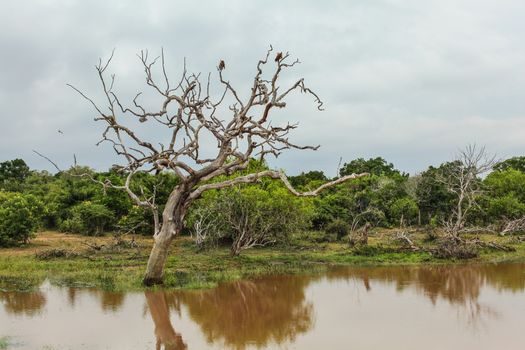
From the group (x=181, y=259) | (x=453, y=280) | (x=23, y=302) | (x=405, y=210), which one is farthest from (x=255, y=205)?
(x=405, y=210)

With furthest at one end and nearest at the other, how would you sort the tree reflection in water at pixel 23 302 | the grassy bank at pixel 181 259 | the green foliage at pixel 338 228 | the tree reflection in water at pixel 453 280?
the green foliage at pixel 338 228 → the grassy bank at pixel 181 259 → the tree reflection in water at pixel 453 280 → the tree reflection in water at pixel 23 302

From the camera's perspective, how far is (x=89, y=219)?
2766 centimetres

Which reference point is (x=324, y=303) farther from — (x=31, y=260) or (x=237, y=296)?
(x=31, y=260)

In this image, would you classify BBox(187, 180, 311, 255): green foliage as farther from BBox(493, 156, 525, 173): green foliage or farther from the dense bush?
BBox(493, 156, 525, 173): green foliage

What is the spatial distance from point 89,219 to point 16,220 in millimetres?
5168

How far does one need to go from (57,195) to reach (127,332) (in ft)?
74.2

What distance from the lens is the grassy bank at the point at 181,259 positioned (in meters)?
16.4

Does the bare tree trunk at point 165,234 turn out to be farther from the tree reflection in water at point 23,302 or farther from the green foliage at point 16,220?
the green foliage at point 16,220

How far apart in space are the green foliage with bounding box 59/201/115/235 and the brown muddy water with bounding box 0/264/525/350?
12029mm

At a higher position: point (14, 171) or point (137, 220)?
point (14, 171)

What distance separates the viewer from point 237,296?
575 inches

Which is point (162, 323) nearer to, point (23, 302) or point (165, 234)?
point (165, 234)

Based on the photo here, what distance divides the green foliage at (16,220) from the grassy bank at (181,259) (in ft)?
1.82

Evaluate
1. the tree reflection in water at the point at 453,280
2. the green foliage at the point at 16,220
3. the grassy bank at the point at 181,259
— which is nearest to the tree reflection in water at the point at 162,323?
the grassy bank at the point at 181,259
